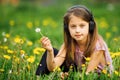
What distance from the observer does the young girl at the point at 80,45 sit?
13.8 ft

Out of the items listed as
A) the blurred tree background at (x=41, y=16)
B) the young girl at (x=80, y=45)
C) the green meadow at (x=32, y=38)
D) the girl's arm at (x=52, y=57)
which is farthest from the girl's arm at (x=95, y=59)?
the blurred tree background at (x=41, y=16)

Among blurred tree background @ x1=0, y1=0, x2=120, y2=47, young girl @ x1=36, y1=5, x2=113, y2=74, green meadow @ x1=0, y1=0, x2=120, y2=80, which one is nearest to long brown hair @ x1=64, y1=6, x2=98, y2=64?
young girl @ x1=36, y1=5, x2=113, y2=74

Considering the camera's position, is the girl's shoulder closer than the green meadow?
No

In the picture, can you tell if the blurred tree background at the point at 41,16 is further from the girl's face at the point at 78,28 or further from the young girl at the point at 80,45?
the girl's face at the point at 78,28

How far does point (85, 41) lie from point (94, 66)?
1.02ft

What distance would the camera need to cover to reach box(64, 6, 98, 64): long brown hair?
14.0 feet

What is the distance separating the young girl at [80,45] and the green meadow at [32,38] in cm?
15

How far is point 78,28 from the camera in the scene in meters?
4.17

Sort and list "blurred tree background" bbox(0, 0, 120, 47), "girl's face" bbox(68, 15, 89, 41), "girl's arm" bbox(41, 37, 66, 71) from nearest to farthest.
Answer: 1. "girl's arm" bbox(41, 37, 66, 71)
2. "girl's face" bbox(68, 15, 89, 41)
3. "blurred tree background" bbox(0, 0, 120, 47)

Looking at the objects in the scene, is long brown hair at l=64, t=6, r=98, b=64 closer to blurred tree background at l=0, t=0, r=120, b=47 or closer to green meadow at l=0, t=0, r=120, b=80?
green meadow at l=0, t=0, r=120, b=80

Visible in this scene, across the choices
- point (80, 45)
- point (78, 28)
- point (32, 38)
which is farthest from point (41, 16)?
point (78, 28)

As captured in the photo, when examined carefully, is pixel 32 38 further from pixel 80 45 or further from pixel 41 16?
pixel 41 16

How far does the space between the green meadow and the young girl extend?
148 mm

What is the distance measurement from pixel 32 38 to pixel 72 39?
9.62ft
